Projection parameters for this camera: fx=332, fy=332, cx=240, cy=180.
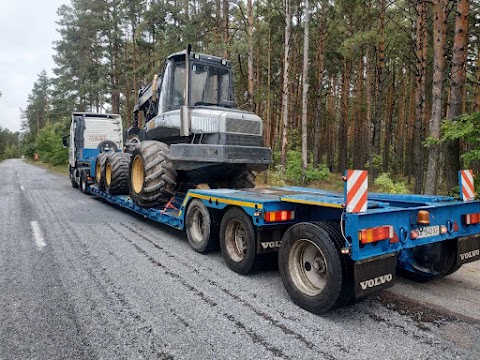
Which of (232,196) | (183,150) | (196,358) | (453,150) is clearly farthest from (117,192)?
(453,150)

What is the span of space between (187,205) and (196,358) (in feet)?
11.0

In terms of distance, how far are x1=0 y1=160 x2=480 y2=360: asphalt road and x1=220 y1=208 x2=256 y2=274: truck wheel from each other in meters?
0.17

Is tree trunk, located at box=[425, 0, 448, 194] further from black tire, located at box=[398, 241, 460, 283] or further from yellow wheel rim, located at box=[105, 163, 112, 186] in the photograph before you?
yellow wheel rim, located at box=[105, 163, 112, 186]

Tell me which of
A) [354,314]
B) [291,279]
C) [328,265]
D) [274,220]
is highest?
[274,220]

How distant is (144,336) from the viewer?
2.89 meters

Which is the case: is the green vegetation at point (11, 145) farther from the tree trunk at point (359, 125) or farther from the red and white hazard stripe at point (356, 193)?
the red and white hazard stripe at point (356, 193)

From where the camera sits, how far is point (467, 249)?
4.02 meters

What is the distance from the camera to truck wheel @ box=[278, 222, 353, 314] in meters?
3.17

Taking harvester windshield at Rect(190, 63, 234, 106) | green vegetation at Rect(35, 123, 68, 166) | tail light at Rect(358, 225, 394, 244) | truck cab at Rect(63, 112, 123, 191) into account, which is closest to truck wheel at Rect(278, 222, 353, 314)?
tail light at Rect(358, 225, 394, 244)

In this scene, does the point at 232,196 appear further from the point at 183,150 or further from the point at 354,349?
the point at 354,349

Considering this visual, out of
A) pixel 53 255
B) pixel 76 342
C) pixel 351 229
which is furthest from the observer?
pixel 53 255

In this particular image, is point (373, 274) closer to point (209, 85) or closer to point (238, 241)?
point (238, 241)

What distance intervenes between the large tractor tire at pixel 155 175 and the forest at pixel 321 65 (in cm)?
236

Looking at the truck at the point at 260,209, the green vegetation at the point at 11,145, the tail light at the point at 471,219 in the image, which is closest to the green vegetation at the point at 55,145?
the truck at the point at 260,209
